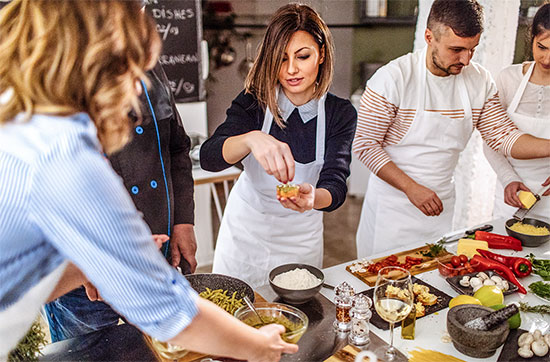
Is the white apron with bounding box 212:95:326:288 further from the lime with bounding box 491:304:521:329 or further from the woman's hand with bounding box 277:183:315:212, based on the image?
the lime with bounding box 491:304:521:329

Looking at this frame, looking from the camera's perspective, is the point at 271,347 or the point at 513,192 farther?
the point at 513,192

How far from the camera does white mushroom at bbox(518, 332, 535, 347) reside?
3.30 ft

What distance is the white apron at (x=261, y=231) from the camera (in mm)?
1518

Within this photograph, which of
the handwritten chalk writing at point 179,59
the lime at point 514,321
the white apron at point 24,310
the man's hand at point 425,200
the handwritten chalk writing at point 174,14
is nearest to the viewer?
the white apron at point 24,310

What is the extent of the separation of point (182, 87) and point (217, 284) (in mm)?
1103

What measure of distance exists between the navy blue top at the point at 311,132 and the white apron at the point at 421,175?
1.20 feet

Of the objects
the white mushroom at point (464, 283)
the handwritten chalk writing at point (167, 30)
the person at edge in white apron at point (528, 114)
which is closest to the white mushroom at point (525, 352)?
the white mushroom at point (464, 283)

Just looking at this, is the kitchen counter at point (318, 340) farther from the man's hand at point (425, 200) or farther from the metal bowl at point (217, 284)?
the man's hand at point (425, 200)

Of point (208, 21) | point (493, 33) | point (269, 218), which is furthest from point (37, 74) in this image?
point (208, 21)

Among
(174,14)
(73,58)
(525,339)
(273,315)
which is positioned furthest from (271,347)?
(174,14)

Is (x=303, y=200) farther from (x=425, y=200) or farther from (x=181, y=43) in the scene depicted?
(x=181, y=43)

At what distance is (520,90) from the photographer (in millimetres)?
1741

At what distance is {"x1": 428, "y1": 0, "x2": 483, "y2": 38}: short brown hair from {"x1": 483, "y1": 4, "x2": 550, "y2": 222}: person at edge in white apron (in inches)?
10.4

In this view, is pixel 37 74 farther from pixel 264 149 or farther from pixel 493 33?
pixel 493 33
